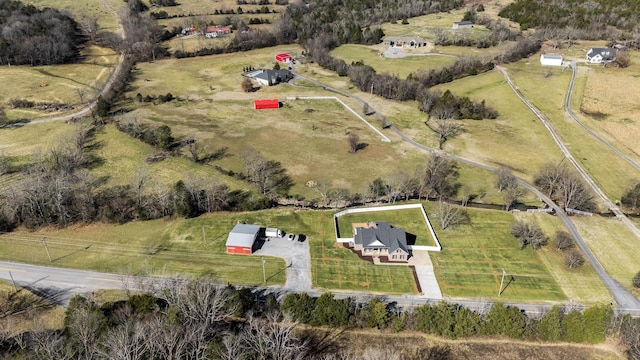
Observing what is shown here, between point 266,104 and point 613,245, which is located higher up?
point 266,104

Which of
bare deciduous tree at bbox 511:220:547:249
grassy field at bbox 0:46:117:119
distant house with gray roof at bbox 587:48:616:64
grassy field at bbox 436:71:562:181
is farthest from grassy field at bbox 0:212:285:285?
distant house with gray roof at bbox 587:48:616:64

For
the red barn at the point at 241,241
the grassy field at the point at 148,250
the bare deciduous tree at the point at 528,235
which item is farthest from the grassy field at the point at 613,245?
the red barn at the point at 241,241

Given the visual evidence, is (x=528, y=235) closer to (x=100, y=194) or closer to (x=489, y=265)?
(x=489, y=265)

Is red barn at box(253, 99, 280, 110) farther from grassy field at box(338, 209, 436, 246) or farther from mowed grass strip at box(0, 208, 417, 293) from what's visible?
grassy field at box(338, 209, 436, 246)

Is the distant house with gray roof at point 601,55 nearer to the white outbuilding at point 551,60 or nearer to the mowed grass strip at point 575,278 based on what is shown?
the white outbuilding at point 551,60

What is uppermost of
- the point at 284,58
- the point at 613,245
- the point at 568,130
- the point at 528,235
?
the point at 284,58

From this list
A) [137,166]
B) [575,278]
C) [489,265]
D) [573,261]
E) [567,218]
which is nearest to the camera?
[575,278]

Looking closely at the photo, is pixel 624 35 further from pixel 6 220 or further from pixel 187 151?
pixel 6 220

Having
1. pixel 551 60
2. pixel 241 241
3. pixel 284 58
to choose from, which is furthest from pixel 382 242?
pixel 551 60
